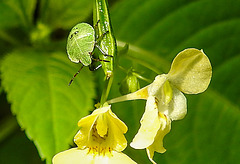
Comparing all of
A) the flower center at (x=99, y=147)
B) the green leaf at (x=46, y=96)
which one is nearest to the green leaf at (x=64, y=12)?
the green leaf at (x=46, y=96)

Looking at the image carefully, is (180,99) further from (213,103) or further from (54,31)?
(54,31)

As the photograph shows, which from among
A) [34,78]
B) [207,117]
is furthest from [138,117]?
[34,78]

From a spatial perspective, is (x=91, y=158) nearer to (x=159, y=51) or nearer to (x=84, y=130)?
(x=84, y=130)

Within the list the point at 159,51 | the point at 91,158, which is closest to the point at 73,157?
the point at 91,158

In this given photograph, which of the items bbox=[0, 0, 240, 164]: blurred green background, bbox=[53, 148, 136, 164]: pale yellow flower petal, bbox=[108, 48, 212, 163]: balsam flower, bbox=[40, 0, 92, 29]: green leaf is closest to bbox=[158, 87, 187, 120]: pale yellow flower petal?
bbox=[108, 48, 212, 163]: balsam flower

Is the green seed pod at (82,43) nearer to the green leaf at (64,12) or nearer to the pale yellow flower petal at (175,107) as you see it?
the pale yellow flower petal at (175,107)
